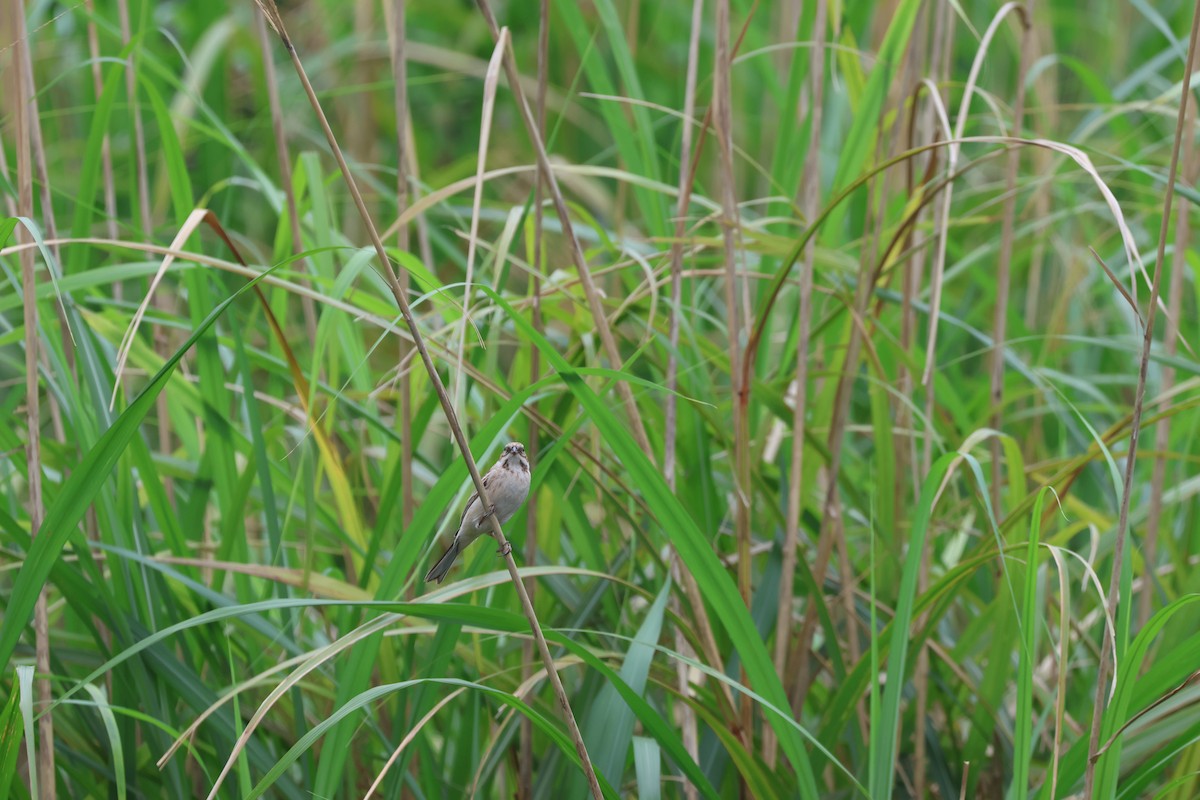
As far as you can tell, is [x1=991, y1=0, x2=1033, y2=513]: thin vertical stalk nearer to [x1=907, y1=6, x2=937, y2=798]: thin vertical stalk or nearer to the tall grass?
the tall grass

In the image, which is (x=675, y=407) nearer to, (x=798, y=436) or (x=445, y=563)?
(x=798, y=436)

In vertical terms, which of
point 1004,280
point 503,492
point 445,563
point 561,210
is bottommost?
point 445,563

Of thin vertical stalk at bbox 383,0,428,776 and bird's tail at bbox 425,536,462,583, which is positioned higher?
thin vertical stalk at bbox 383,0,428,776

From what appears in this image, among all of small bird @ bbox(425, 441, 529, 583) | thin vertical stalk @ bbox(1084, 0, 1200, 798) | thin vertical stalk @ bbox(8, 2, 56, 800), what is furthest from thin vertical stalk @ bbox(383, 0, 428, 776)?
thin vertical stalk @ bbox(1084, 0, 1200, 798)

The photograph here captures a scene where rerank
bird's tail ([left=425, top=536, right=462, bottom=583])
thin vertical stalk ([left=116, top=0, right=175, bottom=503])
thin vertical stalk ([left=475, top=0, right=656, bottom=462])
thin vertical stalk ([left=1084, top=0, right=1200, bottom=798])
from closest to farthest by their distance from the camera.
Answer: thin vertical stalk ([left=1084, top=0, right=1200, bottom=798]) < thin vertical stalk ([left=475, top=0, right=656, bottom=462]) < bird's tail ([left=425, top=536, right=462, bottom=583]) < thin vertical stalk ([left=116, top=0, right=175, bottom=503])

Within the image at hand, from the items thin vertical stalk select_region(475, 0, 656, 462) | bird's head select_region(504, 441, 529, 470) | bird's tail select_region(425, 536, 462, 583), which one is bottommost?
bird's tail select_region(425, 536, 462, 583)

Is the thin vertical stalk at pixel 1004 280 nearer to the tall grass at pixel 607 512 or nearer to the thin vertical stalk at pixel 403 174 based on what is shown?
the tall grass at pixel 607 512

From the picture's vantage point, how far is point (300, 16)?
18.3 ft

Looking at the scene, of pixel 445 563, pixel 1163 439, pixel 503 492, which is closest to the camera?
pixel 503 492

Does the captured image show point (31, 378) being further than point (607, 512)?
No

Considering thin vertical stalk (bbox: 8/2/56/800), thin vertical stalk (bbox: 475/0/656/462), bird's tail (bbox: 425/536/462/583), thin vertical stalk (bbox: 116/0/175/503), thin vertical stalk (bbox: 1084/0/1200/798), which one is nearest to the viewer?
thin vertical stalk (bbox: 1084/0/1200/798)

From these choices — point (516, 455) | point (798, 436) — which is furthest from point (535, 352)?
point (798, 436)

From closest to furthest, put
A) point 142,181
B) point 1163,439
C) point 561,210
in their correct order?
point 561,210, point 1163,439, point 142,181

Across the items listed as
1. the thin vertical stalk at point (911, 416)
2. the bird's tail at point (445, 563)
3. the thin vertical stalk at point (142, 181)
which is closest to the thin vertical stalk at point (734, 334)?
the thin vertical stalk at point (911, 416)
